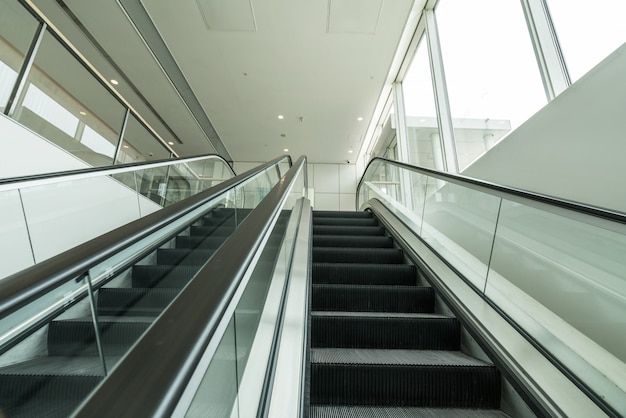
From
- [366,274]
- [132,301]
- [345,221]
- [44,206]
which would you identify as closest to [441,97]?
[345,221]

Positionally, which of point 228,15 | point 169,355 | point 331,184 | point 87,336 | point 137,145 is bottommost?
point 87,336

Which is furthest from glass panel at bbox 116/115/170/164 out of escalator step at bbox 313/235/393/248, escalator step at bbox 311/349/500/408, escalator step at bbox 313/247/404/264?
escalator step at bbox 311/349/500/408

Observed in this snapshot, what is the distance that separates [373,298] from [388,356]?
0.68m

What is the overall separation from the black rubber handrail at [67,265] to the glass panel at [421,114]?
467 cm

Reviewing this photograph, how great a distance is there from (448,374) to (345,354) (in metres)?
0.57

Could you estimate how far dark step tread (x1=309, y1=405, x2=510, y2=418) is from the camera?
4.88ft

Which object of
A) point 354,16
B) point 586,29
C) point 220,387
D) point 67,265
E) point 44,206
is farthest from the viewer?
point 354,16

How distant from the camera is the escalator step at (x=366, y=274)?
2896 millimetres

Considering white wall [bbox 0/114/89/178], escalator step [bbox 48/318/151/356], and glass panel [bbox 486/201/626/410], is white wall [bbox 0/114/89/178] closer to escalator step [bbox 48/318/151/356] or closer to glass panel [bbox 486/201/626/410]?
escalator step [bbox 48/318/151/356]

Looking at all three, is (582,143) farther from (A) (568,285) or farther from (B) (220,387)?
(B) (220,387)

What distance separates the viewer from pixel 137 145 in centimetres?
541

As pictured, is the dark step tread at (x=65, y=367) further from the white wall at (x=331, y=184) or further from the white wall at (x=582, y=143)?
the white wall at (x=331, y=184)

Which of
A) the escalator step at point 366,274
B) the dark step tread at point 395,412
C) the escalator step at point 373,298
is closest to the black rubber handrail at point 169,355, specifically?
the dark step tread at point 395,412

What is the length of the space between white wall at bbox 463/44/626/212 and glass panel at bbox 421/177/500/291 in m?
0.47
